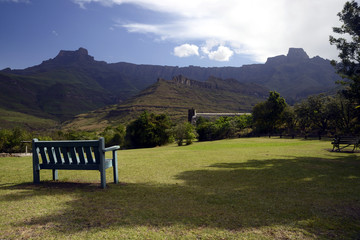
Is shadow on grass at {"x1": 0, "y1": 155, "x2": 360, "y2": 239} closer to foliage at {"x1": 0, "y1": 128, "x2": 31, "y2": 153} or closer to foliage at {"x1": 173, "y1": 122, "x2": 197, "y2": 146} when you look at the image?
foliage at {"x1": 0, "y1": 128, "x2": 31, "y2": 153}

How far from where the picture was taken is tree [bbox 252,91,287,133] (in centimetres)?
5272

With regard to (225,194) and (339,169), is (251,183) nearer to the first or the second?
(225,194)

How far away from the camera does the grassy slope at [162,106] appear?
138125mm

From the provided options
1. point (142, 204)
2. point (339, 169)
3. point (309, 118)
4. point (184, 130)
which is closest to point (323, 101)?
point (309, 118)

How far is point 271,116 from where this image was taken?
52844 millimetres

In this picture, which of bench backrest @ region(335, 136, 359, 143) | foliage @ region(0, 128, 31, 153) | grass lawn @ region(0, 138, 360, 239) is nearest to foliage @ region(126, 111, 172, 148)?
foliage @ region(0, 128, 31, 153)

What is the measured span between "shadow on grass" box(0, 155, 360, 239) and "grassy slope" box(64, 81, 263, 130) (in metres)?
118

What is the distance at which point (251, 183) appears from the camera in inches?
311

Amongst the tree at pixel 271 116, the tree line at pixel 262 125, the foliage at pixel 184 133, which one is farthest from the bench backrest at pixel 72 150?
the tree at pixel 271 116

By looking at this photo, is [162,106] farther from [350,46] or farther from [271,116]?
[350,46]

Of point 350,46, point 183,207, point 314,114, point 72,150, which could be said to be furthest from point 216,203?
point 314,114

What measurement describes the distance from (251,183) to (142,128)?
40266mm

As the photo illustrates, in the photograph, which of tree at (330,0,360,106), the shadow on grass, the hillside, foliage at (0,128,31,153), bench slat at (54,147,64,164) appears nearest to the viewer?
the shadow on grass

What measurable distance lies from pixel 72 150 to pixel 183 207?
397 centimetres
